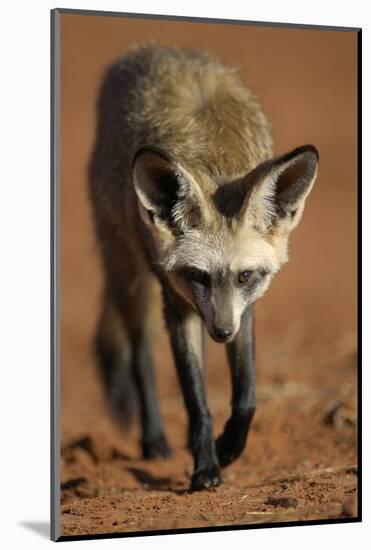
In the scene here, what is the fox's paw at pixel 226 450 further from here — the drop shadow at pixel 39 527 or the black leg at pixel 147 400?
the black leg at pixel 147 400

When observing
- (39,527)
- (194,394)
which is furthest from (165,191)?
(39,527)

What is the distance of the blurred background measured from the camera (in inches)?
208

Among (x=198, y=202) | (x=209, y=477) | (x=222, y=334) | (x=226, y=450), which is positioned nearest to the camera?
(x=222, y=334)

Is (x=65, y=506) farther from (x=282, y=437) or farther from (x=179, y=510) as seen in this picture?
(x=282, y=437)

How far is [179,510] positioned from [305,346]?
3889 mm

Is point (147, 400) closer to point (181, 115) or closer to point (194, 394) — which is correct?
point (194, 394)

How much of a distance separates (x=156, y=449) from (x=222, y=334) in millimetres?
2225

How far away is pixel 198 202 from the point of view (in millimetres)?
4734

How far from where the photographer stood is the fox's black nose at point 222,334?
461 centimetres

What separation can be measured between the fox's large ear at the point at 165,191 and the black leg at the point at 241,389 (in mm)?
648

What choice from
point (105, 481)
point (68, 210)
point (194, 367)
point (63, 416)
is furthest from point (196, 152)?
point (68, 210)

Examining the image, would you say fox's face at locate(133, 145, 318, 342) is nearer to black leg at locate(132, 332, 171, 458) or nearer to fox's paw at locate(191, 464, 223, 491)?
fox's paw at locate(191, 464, 223, 491)

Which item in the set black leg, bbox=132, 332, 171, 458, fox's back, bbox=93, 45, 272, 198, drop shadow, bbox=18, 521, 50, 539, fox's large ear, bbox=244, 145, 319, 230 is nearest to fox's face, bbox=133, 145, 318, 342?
fox's large ear, bbox=244, 145, 319, 230

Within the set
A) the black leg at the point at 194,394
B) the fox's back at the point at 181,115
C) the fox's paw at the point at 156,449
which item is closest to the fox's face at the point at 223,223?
the fox's back at the point at 181,115
